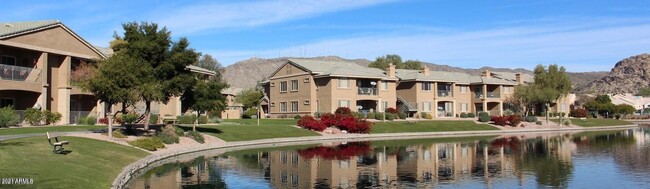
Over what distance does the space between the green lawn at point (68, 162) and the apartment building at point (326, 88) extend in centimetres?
4298

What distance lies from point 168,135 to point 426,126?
36970mm

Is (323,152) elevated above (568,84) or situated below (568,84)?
below

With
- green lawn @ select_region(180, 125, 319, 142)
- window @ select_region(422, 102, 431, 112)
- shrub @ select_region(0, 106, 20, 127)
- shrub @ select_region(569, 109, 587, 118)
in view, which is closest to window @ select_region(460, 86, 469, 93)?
window @ select_region(422, 102, 431, 112)

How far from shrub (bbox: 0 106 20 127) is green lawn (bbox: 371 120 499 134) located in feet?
114

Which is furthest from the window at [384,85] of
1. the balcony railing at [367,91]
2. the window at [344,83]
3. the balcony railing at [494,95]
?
the balcony railing at [494,95]

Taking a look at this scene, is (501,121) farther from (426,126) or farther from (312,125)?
(312,125)

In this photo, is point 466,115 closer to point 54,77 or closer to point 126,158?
point 54,77

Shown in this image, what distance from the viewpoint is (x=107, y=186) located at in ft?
69.5

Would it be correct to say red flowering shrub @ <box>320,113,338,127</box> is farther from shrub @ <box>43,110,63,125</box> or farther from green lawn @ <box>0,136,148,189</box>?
green lawn @ <box>0,136,148,189</box>

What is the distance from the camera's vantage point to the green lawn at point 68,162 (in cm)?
1967

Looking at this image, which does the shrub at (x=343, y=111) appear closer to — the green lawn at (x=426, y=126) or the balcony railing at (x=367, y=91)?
the green lawn at (x=426, y=126)

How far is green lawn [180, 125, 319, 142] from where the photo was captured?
159ft

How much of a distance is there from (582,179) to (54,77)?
43.5 metres

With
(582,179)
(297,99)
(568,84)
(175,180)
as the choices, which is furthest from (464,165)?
(568,84)
